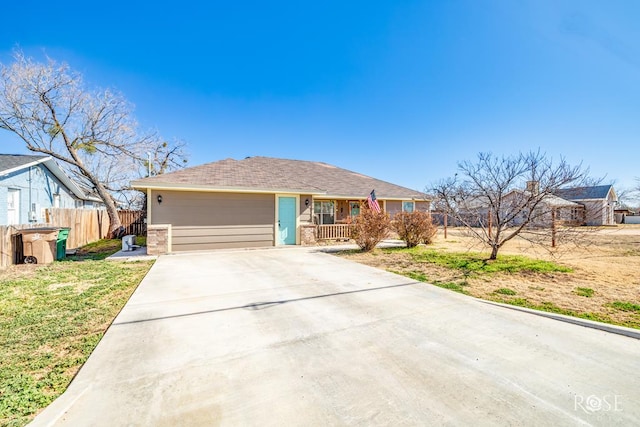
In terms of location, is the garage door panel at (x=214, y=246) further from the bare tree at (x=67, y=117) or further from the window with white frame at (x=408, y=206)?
the window with white frame at (x=408, y=206)

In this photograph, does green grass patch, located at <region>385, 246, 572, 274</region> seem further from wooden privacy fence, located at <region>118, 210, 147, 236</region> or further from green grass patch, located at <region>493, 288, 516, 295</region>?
wooden privacy fence, located at <region>118, 210, 147, 236</region>

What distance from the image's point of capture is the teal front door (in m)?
12.3

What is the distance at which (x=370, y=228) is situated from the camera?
1068 centimetres

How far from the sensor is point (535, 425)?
6.82 feet

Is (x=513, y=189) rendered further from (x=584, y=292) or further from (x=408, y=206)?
(x=408, y=206)

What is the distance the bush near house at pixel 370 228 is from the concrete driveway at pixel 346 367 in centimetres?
566

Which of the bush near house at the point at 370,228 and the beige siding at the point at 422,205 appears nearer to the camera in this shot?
the bush near house at the point at 370,228

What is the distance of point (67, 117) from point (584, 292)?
2431 cm

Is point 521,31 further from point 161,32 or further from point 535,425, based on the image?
point 161,32

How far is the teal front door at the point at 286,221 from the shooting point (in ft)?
40.3

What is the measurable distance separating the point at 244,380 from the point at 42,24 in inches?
616

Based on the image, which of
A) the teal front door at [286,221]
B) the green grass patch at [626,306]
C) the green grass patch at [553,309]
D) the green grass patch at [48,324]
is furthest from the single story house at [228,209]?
the green grass patch at [626,306]

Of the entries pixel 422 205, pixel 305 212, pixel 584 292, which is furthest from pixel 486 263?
pixel 422 205

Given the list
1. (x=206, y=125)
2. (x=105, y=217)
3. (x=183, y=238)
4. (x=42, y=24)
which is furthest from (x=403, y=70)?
(x=105, y=217)
